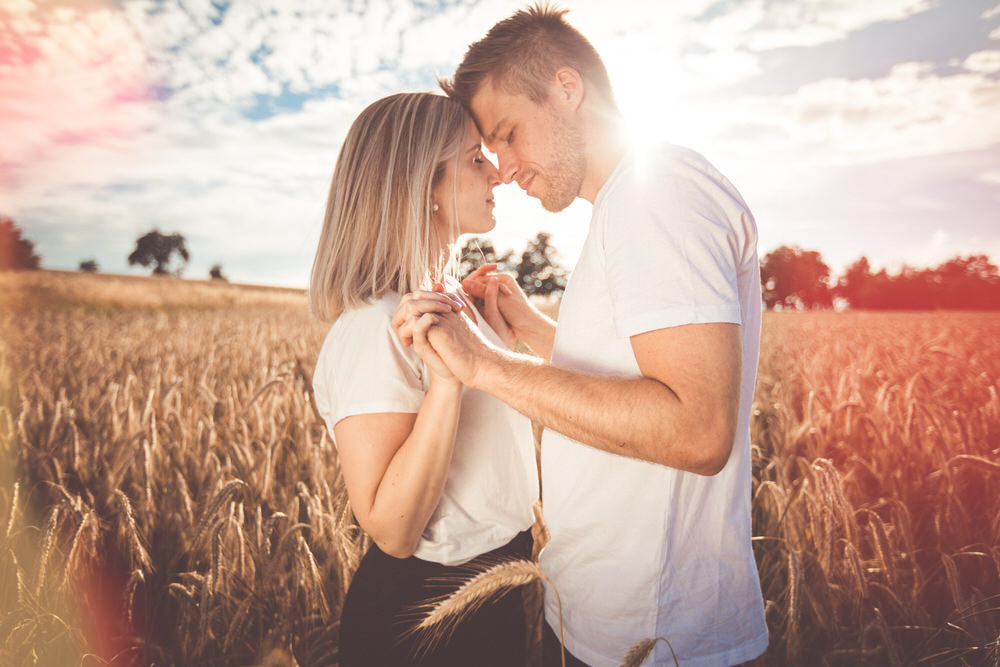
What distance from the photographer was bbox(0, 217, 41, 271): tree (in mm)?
50469

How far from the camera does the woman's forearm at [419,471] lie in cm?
147

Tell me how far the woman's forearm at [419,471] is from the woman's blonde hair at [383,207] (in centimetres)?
50

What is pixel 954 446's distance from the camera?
3.32m

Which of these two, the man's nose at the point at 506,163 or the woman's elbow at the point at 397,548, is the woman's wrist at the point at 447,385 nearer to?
the woman's elbow at the point at 397,548

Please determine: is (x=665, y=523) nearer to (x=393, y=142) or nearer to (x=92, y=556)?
(x=393, y=142)

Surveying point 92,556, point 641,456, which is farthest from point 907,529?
point 92,556

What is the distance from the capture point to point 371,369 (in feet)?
5.15

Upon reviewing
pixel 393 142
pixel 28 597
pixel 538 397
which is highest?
pixel 393 142

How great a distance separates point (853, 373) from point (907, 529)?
314cm

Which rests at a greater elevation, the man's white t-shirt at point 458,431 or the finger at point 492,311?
the finger at point 492,311

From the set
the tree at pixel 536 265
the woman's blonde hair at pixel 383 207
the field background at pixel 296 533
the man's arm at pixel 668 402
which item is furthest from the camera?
the tree at pixel 536 265

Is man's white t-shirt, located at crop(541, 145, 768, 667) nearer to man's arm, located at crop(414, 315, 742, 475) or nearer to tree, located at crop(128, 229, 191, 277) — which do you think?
man's arm, located at crop(414, 315, 742, 475)

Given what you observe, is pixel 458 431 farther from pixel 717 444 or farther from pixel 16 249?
pixel 16 249

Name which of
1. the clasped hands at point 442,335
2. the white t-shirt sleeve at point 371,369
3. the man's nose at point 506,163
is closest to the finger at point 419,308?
the clasped hands at point 442,335
